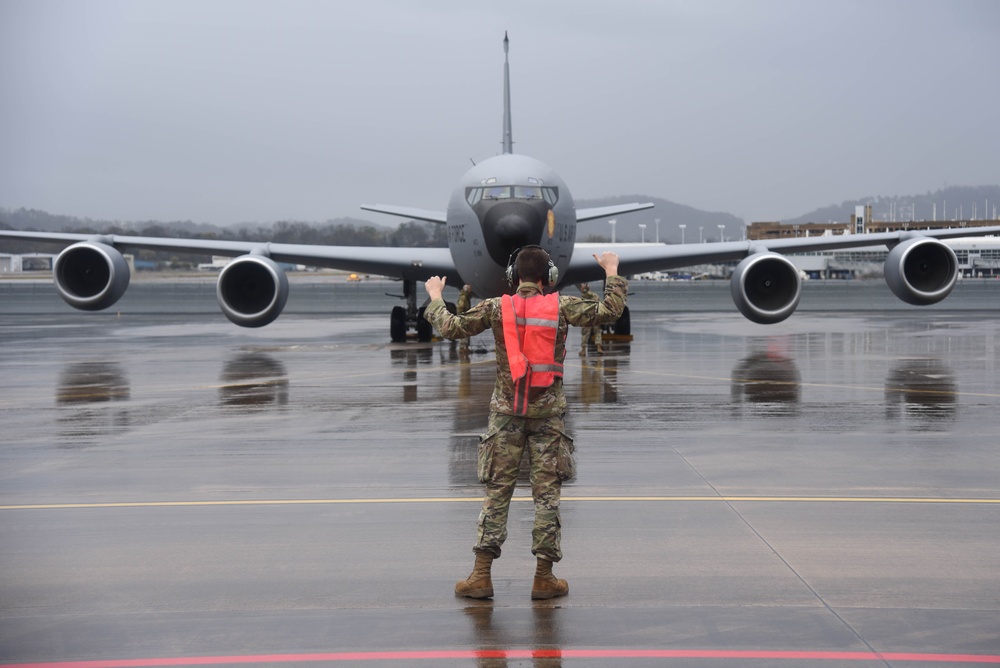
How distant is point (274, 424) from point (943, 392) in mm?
8441

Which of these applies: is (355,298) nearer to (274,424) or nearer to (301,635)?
(274,424)

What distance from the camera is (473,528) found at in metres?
6.27

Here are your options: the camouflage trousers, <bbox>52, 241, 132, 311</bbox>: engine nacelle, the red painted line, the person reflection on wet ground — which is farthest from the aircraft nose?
the red painted line

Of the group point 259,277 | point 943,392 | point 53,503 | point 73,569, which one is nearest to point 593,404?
point 943,392

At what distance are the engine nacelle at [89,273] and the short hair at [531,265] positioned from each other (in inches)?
726

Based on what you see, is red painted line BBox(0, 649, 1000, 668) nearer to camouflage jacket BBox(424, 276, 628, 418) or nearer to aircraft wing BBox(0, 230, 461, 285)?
camouflage jacket BBox(424, 276, 628, 418)

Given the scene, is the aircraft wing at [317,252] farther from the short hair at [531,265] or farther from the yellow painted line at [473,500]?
the short hair at [531,265]

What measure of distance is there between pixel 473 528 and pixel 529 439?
1.15m

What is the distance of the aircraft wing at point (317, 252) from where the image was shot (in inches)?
880

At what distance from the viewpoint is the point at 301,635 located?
4.46 m

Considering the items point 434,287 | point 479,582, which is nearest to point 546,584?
point 479,582

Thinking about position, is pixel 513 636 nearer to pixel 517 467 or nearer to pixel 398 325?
pixel 517 467

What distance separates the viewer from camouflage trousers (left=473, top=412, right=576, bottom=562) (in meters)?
5.12

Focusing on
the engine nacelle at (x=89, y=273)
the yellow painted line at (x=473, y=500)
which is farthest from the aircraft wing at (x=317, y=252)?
the yellow painted line at (x=473, y=500)
